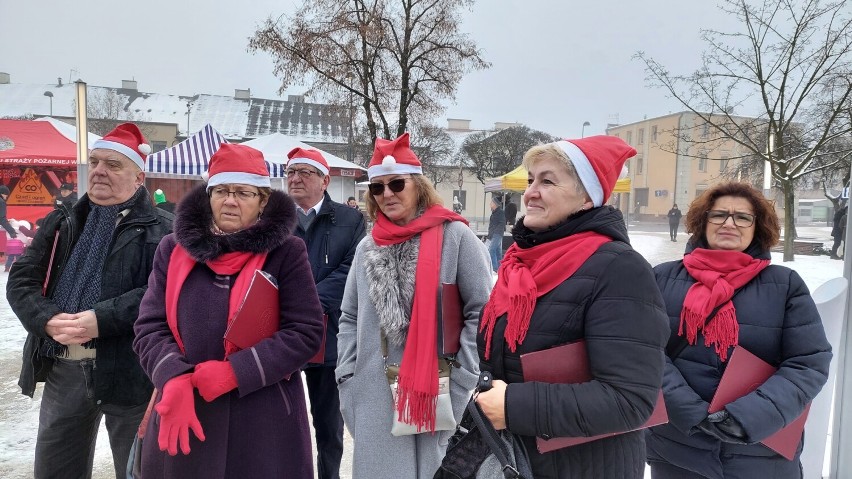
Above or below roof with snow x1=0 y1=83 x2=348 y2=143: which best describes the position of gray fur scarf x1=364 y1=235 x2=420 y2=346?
below

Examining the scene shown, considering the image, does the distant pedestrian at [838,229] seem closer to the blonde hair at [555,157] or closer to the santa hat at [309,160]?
the santa hat at [309,160]

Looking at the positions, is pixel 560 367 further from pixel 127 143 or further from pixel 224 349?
pixel 127 143

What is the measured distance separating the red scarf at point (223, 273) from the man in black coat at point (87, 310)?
0.50 metres

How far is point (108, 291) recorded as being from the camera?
7.94 ft

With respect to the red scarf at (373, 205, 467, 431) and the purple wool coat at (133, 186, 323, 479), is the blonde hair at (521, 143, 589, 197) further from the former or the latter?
the purple wool coat at (133, 186, 323, 479)

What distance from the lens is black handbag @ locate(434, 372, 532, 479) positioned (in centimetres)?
132

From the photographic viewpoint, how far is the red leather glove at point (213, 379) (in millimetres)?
1808

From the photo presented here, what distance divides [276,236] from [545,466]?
1264 millimetres

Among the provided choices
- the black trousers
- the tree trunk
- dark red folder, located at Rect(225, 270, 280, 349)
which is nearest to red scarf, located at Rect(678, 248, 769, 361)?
dark red folder, located at Rect(225, 270, 280, 349)

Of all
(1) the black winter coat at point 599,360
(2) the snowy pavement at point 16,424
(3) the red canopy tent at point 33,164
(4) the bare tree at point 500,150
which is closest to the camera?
(1) the black winter coat at point 599,360

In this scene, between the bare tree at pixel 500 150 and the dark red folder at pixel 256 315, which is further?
the bare tree at pixel 500 150

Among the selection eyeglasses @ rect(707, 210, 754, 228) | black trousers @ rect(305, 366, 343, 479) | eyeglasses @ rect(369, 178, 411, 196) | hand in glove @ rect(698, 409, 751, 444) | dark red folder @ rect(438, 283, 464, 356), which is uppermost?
eyeglasses @ rect(369, 178, 411, 196)

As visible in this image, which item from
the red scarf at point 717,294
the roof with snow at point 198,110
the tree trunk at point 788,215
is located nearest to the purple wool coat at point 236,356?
the red scarf at point 717,294

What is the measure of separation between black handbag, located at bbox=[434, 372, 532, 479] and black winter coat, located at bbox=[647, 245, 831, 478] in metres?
0.89
